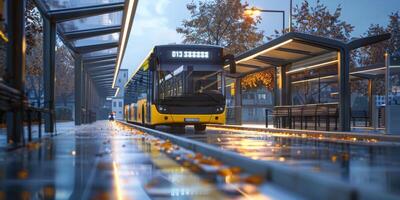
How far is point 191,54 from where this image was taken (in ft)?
77.7

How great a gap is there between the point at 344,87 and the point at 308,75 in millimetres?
3560

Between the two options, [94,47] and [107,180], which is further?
[94,47]

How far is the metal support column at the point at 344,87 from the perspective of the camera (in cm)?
2054

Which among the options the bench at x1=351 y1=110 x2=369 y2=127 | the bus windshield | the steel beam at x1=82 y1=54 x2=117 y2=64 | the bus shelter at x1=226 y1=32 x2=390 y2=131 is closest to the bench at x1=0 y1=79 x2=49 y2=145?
the bus windshield

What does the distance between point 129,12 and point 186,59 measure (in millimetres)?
3315

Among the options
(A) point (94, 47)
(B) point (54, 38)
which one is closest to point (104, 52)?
(A) point (94, 47)

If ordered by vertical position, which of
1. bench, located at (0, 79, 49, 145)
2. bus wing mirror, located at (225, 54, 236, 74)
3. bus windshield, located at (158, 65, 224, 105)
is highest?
bus wing mirror, located at (225, 54, 236, 74)

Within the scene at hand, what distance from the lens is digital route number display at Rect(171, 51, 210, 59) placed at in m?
23.7

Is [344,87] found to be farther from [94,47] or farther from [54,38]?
[94,47]

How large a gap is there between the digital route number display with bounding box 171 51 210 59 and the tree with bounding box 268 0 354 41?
24728 millimetres

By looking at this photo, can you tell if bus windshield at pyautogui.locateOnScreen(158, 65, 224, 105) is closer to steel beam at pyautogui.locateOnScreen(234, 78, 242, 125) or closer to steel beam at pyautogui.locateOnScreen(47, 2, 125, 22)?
steel beam at pyautogui.locateOnScreen(47, 2, 125, 22)

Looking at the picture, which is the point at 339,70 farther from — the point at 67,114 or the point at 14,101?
the point at 67,114

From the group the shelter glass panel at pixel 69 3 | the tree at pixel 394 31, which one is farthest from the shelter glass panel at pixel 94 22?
the tree at pixel 394 31

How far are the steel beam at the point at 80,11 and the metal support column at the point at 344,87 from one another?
9376mm
